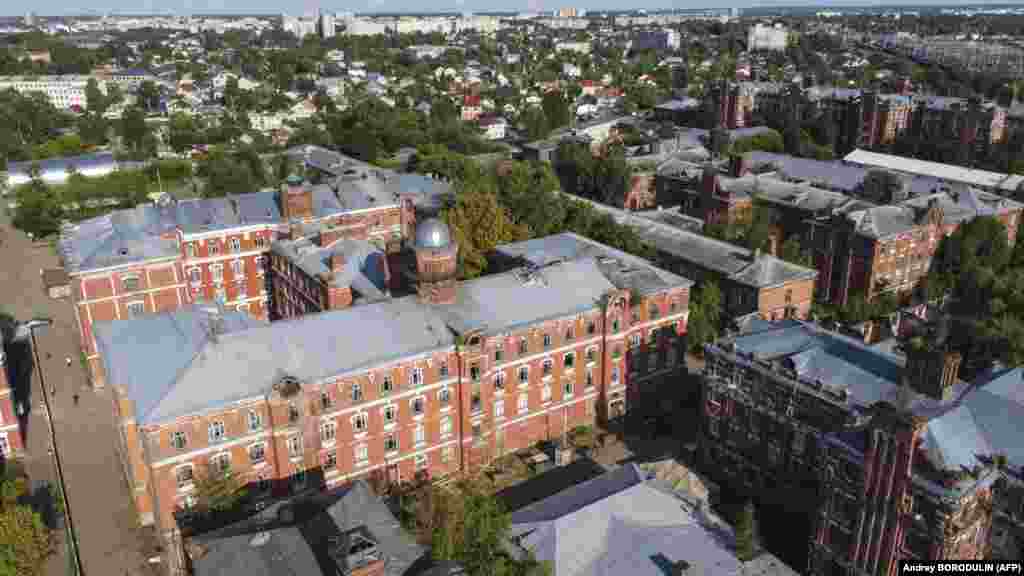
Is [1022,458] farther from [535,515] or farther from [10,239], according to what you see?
[10,239]

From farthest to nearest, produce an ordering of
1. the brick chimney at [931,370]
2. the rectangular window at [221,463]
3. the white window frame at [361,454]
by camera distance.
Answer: the white window frame at [361,454], the rectangular window at [221,463], the brick chimney at [931,370]

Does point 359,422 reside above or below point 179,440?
below

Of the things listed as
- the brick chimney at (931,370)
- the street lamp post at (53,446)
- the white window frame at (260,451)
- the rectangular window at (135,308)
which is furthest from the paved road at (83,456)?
the brick chimney at (931,370)

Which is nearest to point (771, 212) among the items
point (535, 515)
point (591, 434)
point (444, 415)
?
point (591, 434)

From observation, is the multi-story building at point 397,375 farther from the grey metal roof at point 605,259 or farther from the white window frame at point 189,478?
the grey metal roof at point 605,259

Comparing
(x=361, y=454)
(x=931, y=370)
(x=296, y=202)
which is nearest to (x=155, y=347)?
(x=361, y=454)

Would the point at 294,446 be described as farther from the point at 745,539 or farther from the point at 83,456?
the point at 745,539
